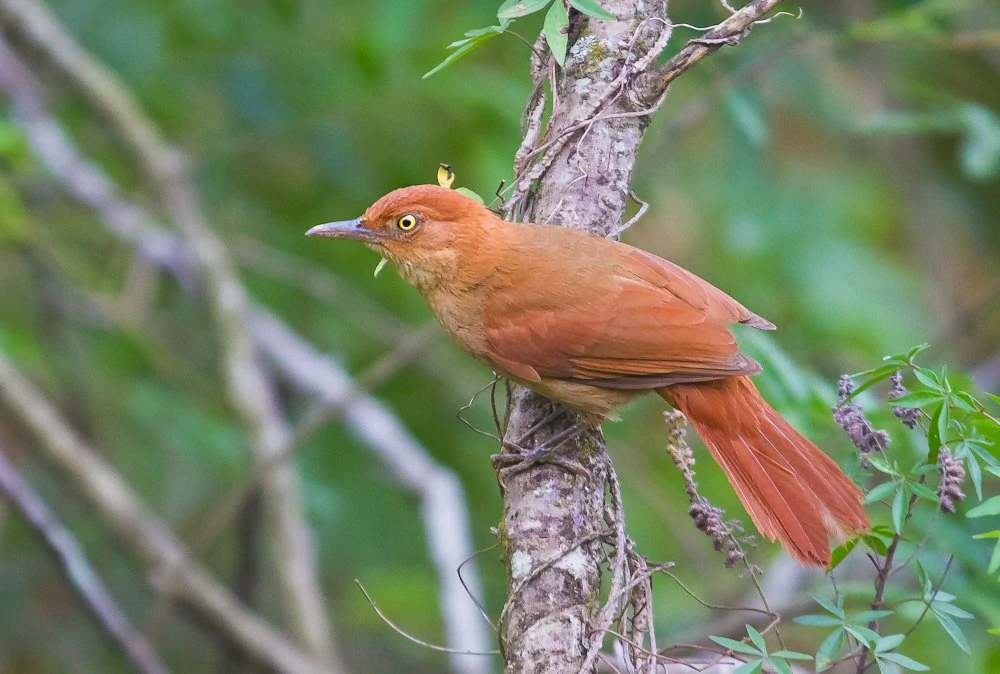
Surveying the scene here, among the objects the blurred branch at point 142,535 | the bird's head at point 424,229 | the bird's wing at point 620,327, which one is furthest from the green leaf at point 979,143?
the blurred branch at point 142,535

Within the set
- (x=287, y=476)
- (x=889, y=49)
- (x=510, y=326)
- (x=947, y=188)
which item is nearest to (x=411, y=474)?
(x=287, y=476)

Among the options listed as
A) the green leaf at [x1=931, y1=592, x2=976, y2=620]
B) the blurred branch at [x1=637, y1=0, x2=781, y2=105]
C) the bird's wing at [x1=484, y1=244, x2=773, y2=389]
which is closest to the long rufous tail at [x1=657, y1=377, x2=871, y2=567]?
the bird's wing at [x1=484, y1=244, x2=773, y2=389]

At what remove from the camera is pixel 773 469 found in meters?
3.11

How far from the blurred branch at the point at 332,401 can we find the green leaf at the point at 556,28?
1914mm

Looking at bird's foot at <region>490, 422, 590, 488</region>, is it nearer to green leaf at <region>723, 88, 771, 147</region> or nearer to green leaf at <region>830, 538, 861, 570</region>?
green leaf at <region>830, 538, 861, 570</region>

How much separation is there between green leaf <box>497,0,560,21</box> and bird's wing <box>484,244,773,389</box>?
801 mm

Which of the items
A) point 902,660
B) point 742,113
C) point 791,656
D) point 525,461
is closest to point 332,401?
point 525,461

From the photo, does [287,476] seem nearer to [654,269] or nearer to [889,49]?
[654,269]

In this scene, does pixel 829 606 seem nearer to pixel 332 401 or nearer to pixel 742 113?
pixel 742 113

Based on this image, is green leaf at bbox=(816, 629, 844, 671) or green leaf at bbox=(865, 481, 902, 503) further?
Answer: green leaf at bbox=(865, 481, 902, 503)

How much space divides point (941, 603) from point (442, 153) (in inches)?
151

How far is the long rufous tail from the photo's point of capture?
2846mm

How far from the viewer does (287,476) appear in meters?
4.55

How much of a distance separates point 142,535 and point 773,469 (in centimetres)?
261
